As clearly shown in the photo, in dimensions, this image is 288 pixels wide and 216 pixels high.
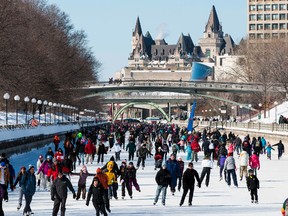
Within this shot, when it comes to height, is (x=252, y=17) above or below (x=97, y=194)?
above

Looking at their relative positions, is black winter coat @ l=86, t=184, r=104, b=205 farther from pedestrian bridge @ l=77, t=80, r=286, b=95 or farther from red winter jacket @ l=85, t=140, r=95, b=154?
pedestrian bridge @ l=77, t=80, r=286, b=95

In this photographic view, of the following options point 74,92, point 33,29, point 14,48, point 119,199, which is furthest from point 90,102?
point 119,199

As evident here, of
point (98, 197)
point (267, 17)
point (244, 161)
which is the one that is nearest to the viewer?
point (98, 197)

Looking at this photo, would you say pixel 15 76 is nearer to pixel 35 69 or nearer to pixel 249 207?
pixel 35 69

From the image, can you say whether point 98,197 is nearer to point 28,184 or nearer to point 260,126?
point 28,184

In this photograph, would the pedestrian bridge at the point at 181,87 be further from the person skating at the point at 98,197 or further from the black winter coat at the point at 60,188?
the person skating at the point at 98,197

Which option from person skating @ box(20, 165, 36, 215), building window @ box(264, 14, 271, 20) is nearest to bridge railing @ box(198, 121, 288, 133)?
person skating @ box(20, 165, 36, 215)

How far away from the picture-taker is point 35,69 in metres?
60.2

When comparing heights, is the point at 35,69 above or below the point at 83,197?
above

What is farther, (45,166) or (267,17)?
(267,17)

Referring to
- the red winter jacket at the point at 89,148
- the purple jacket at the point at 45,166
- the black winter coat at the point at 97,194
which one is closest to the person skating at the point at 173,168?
the purple jacket at the point at 45,166

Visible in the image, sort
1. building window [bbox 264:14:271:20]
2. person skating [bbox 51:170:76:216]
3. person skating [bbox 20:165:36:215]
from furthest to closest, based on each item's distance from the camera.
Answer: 1. building window [bbox 264:14:271:20]
2. person skating [bbox 20:165:36:215]
3. person skating [bbox 51:170:76:216]

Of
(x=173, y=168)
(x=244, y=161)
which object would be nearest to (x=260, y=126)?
(x=244, y=161)

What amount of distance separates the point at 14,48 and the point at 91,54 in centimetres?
5735
